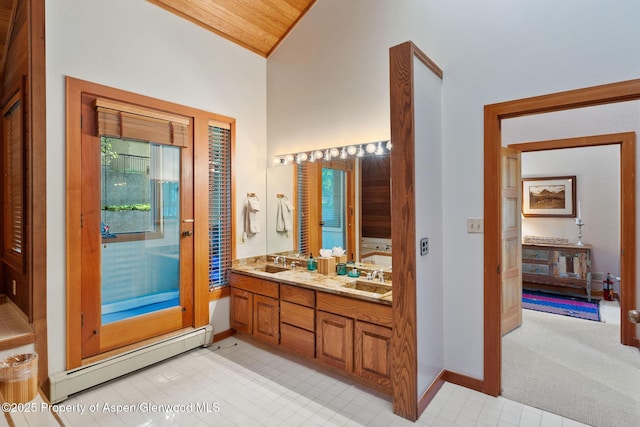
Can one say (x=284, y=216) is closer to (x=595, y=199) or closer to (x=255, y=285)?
(x=255, y=285)

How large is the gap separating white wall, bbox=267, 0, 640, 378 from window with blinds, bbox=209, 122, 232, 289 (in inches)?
33.6

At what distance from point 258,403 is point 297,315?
74 cm

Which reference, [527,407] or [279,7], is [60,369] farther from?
[279,7]

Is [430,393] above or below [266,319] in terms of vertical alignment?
below

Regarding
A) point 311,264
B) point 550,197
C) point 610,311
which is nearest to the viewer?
point 311,264

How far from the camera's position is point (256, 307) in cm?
317

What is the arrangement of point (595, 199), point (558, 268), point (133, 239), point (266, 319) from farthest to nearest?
point (595, 199)
point (558, 268)
point (266, 319)
point (133, 239)

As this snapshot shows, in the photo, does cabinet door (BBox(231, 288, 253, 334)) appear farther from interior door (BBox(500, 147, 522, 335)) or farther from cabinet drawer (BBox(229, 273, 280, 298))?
interior door (BBox(500, 147, 522, 335))

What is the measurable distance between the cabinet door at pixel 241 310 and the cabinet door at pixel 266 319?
0.08 metres

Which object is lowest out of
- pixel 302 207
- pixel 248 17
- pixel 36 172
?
pixel 302 207

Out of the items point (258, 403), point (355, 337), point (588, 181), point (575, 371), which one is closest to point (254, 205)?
point (355, 337)

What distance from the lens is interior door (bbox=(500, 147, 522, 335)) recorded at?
11.6 feet

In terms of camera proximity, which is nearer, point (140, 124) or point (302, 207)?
point (140, 124)

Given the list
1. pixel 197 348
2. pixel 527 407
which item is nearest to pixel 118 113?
pixel 197 348
